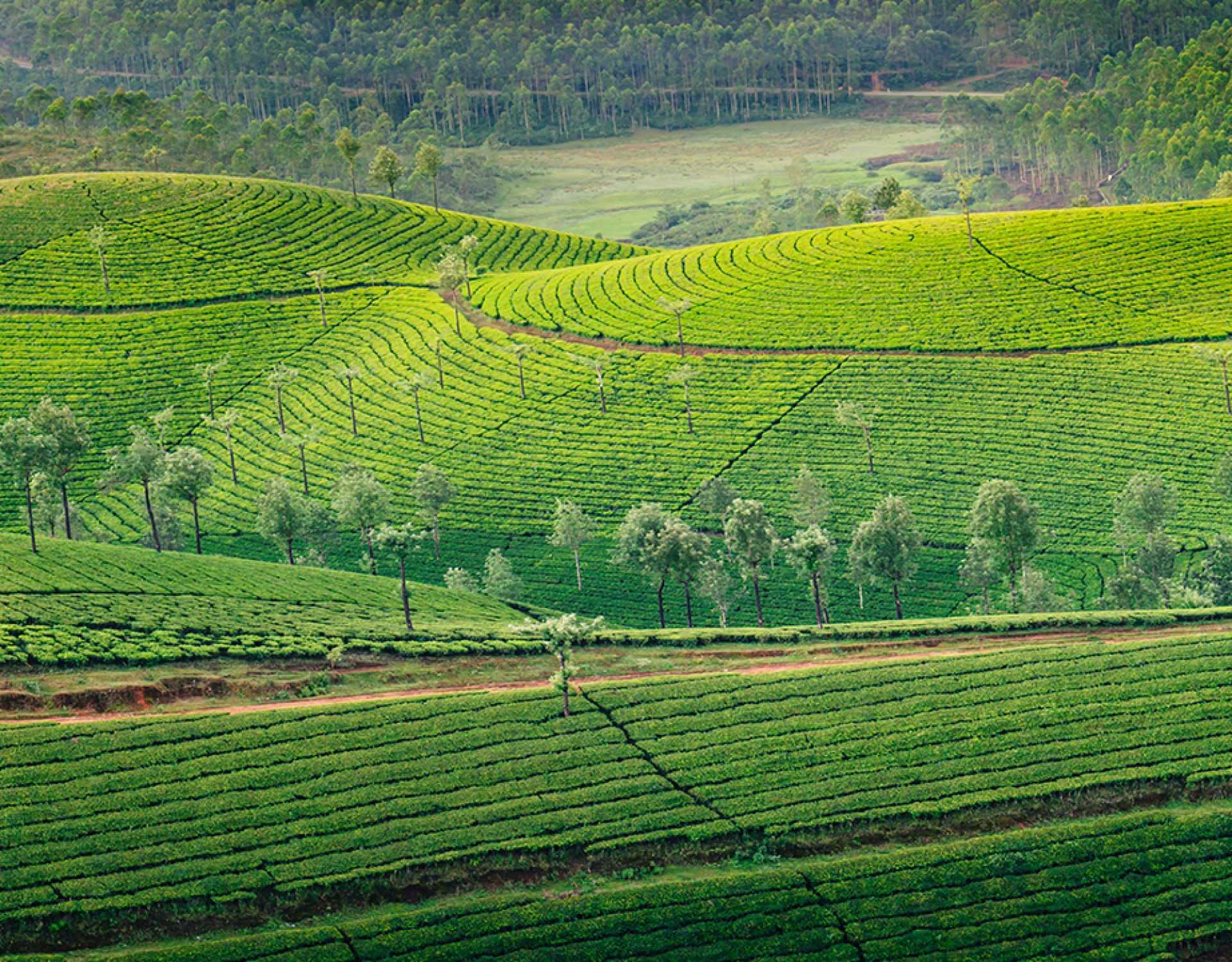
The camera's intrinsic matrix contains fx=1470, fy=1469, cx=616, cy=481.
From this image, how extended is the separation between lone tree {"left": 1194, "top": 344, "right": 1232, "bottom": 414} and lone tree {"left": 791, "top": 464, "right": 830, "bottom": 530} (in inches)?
1345

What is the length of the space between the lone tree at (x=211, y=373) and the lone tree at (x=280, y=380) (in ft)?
13.9

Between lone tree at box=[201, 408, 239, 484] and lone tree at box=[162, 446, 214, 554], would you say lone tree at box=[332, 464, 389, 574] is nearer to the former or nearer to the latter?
lone tree at box=[162, 446, 214, 554]

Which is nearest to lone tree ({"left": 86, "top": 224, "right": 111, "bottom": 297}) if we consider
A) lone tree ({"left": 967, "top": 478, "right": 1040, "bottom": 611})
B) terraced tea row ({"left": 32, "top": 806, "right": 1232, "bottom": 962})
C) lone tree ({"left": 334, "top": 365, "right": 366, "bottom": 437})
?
lone tree ({"left": 334, "top": 365, "right": 366, "bottom": 437})

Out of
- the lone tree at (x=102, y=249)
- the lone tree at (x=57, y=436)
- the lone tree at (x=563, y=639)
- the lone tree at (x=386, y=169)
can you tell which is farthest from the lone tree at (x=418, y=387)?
the lone tree at (x=563, y=639)

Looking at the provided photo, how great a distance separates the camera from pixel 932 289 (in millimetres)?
135500


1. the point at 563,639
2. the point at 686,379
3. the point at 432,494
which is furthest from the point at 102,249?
the point at 563,639

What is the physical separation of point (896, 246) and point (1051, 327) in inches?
875

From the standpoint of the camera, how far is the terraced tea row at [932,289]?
420ft

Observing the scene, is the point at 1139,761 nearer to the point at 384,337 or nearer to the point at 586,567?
the point at 586,567

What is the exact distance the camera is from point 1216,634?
7512 centimetres

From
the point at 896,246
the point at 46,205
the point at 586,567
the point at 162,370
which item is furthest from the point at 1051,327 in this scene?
the point at 46,205

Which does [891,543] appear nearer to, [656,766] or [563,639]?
[563,639]

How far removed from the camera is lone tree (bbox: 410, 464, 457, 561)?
10712 centimetres

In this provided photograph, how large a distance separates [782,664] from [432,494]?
3928 cm
